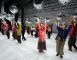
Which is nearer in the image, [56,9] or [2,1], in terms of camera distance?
[56,9]

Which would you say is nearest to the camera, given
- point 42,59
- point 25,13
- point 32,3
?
point 42,59

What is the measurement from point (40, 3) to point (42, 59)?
18.5 metres

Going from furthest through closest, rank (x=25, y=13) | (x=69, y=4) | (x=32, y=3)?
(x=25, y=13), (x=32, y=3), (x=69, y=4)

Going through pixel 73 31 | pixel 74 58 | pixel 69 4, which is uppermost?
pixel 69 4

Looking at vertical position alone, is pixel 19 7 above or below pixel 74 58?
above

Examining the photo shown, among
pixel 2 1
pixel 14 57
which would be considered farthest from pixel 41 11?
pixel 14 57

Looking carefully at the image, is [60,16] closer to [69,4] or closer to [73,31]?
[69,4]

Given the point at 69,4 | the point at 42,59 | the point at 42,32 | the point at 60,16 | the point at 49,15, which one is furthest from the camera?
the point at 49,15

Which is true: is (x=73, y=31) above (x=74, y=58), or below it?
above

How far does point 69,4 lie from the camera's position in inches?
923

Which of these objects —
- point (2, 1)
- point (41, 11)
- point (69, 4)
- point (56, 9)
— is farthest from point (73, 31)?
point (2, 1)

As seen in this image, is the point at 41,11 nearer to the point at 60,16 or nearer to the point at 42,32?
the point at 60,16

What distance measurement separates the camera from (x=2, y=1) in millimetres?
41062

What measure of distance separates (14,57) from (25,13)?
23.7 meters
